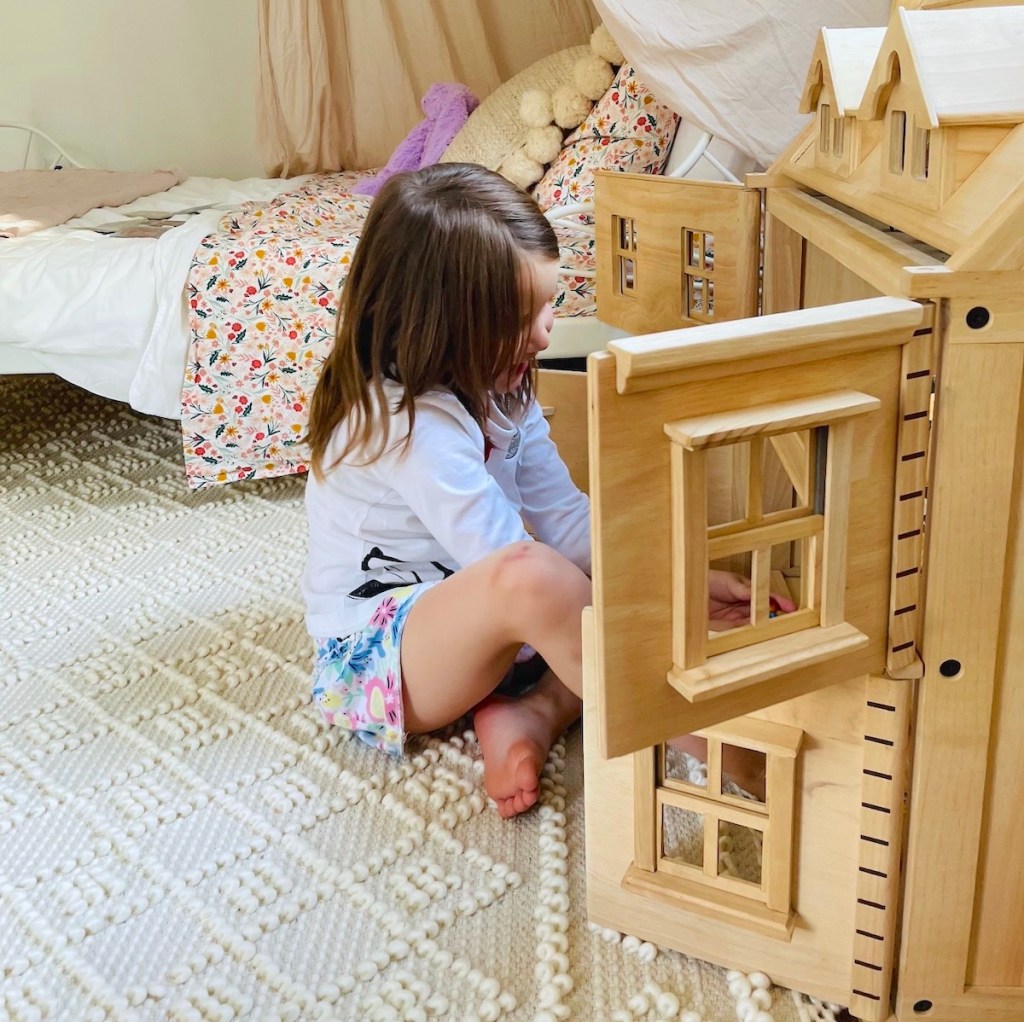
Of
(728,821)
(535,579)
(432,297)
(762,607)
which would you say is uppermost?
(432,297)

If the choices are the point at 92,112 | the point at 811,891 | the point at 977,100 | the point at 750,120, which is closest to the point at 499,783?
the point at 811,891

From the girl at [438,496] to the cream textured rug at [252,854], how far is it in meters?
0.07

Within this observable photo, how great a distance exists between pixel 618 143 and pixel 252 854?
1293mm

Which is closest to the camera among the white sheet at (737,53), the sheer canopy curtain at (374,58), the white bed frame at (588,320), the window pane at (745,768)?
the window pane at (745,768)

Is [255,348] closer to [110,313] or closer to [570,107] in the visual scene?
[110,313]

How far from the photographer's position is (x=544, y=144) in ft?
6.57

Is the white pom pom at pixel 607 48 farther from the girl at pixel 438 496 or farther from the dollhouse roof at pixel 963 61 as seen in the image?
the dollhouse roof at pixel 963 61

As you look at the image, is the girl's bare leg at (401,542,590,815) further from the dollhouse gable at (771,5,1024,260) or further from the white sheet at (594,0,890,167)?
the white sheet at (594,0,890,167)

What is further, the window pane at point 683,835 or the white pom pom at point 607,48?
the white pom pom at point 607,48

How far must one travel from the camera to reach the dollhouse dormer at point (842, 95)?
2.79ft

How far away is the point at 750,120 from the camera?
1.45 metres

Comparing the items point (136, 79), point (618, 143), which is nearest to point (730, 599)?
point (618, 143)

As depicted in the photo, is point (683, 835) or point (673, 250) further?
point (673, 250)

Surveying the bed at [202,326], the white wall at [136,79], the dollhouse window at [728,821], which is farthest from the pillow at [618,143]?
the white wall at [136,79]
